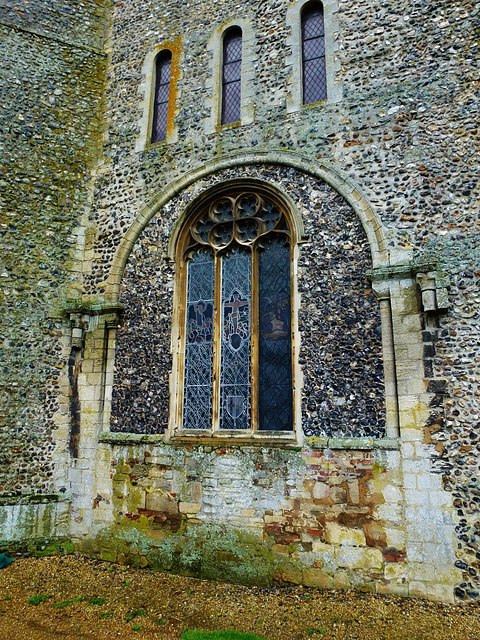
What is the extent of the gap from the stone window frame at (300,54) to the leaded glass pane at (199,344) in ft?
10.1

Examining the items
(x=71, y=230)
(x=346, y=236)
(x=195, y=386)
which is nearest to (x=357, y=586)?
(x=195, y=386)

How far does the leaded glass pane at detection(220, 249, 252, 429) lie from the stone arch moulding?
4.14ft

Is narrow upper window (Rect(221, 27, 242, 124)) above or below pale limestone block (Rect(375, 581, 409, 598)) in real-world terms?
above

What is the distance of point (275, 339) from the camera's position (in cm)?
732

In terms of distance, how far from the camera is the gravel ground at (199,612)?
5.14 meters

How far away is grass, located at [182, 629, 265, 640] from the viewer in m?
4.93

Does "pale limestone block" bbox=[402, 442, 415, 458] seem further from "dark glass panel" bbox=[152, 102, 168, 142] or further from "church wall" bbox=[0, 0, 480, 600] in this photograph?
"dark glass panel" bbox=[152, 102, 168, 142]

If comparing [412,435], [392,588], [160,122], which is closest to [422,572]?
[392,588]

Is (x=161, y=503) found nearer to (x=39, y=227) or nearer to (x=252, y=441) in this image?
(x=252, y=441)

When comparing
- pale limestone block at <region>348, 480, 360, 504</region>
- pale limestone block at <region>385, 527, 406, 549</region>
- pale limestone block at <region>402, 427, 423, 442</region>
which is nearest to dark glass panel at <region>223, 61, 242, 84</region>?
pale limestone block at <region>402, 427, 423, 442</region>

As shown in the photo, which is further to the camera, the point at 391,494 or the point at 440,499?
the point at 391,494

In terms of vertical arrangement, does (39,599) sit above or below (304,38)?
below

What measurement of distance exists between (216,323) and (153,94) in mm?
5025

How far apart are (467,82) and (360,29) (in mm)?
2118
